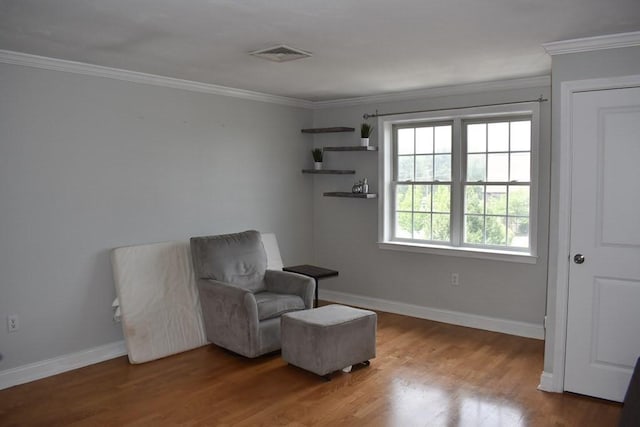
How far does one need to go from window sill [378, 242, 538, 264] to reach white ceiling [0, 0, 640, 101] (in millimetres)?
1612

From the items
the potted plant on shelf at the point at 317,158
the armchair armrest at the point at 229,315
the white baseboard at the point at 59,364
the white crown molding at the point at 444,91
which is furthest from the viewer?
the potted plant on shelf at the point at 317,158

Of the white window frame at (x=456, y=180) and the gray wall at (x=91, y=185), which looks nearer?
the gray wall at (x=91, y=185)

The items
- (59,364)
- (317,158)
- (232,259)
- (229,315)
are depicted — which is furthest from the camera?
(317,158)

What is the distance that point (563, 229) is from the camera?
3.45 m

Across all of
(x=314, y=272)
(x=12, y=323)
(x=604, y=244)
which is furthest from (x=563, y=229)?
(x=12, y=323)

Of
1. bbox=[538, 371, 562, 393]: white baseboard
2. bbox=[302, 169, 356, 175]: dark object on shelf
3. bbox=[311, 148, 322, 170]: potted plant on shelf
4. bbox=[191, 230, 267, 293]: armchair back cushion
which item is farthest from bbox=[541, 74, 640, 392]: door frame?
bbox=[311, 148, 322, 170]: potted plant on shelf

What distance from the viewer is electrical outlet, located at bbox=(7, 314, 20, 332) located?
3637 millimetres

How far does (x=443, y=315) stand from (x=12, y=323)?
3.82 m

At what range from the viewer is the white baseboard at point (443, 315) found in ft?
15.5

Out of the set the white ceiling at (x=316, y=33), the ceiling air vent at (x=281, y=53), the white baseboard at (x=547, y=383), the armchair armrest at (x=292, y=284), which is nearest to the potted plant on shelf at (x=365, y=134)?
the white ceiling at (x=316, y=33)

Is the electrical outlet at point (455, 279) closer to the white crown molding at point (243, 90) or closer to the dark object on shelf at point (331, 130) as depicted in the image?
the white crown molding at point (243, 90)

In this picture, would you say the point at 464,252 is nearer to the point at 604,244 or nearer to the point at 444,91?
the point at 444,91

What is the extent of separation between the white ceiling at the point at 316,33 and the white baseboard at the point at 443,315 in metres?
2.29

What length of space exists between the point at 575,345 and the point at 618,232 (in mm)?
813
